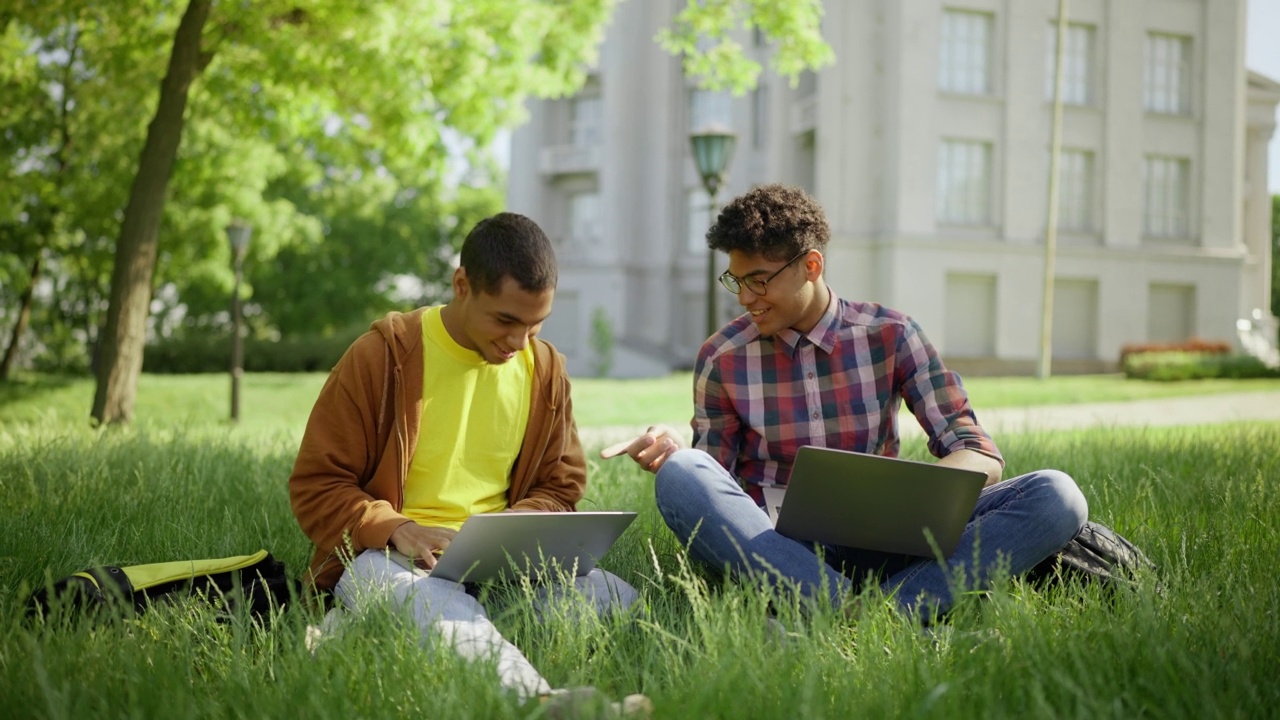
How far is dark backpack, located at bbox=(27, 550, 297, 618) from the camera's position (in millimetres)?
3104

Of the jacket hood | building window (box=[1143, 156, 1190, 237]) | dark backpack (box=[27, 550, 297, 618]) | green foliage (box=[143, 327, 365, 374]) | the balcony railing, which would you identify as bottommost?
green foliage (box=[143, 327, 365, 374])

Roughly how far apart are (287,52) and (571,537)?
8442 millimetres

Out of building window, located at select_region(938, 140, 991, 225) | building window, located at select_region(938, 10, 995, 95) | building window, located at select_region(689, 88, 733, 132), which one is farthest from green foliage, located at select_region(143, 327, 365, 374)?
building window, located at select_region(938, 10, 995, 95)

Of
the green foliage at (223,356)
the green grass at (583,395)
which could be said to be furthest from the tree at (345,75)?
the green foliage at (223,356)

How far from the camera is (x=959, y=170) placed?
92.2ft

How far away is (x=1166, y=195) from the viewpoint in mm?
29406

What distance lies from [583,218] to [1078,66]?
1519 centimetres

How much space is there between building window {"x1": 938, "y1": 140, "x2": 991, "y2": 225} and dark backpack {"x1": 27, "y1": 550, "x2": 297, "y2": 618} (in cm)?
2605

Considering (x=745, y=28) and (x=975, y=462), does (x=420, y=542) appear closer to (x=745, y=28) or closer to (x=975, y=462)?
(x=975, y=462)

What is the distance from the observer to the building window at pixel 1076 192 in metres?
28.8

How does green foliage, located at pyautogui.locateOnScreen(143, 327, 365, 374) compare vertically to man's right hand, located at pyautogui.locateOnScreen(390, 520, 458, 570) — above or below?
below

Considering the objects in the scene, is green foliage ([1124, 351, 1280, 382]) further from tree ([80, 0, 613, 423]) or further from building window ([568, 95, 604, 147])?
building window ([568, 95, 604, 147])

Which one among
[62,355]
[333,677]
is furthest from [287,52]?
[62,355]

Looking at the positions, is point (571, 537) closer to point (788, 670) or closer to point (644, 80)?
point (788, 670)
